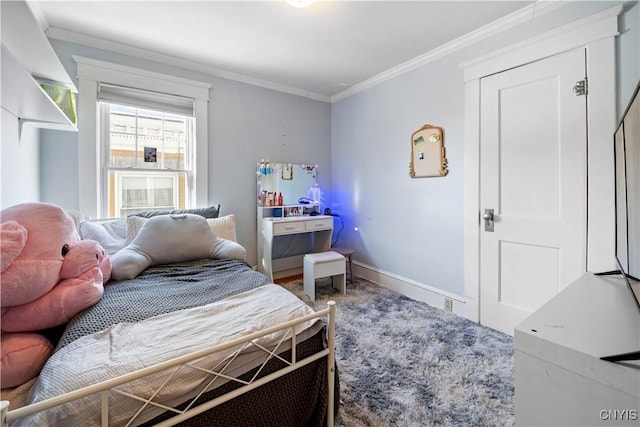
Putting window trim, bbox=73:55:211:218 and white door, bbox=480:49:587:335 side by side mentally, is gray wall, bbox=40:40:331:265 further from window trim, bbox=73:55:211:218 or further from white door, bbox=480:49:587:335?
white door, bbox=480:49:587:335

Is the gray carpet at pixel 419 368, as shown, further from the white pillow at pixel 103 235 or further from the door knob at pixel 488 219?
the white pillow at pixel 103 235

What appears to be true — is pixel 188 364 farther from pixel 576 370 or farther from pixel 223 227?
pixel 223 227

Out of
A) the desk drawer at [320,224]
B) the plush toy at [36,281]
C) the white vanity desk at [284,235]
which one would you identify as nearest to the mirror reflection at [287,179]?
the white vanity desk at [284,235]

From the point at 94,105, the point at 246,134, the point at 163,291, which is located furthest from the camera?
the point at 246,134

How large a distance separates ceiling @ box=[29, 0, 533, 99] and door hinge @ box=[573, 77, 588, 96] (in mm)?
714

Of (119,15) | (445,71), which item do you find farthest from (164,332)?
(445,71)

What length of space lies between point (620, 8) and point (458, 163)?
1271 mm

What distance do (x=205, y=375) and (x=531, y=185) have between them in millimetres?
2396

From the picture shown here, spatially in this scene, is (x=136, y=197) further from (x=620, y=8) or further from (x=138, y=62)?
(x=620, y=8)

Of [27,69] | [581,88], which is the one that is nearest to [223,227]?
[27,69]

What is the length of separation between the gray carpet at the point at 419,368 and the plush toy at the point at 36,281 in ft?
4.30

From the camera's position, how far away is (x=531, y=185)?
2.04 m

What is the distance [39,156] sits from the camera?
2.27 m

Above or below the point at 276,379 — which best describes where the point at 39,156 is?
above
